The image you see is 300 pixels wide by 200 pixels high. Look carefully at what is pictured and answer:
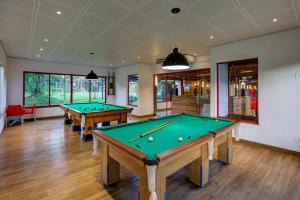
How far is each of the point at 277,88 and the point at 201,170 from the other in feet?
10.5

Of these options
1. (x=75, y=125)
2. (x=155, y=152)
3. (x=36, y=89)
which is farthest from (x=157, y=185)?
(x=36, y=89)

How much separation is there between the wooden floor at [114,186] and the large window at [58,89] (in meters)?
4.47

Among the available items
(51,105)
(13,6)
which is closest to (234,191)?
(13,6)

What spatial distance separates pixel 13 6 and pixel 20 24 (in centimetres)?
90

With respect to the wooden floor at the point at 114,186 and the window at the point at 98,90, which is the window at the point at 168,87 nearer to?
the window at the point at 98,90

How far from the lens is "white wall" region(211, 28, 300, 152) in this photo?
3.71 metres

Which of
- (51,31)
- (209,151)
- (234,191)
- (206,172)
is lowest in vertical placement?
(234,191)

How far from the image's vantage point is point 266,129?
13.6 feet

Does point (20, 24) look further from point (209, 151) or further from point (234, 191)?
point (234, 191)

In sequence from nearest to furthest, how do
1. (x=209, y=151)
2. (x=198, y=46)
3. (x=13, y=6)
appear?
A: (x=209, y=151) < (x=13, y=6) < (x=198, y=46)

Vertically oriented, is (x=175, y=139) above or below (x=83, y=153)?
above

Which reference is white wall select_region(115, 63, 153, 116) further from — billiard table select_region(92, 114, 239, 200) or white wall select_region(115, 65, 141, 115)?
billiard table select_region(92, 114, 239, 200)

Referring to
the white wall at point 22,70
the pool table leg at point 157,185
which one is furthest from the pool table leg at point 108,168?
the white wall at point 22,70

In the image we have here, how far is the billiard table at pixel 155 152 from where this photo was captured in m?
1.62
